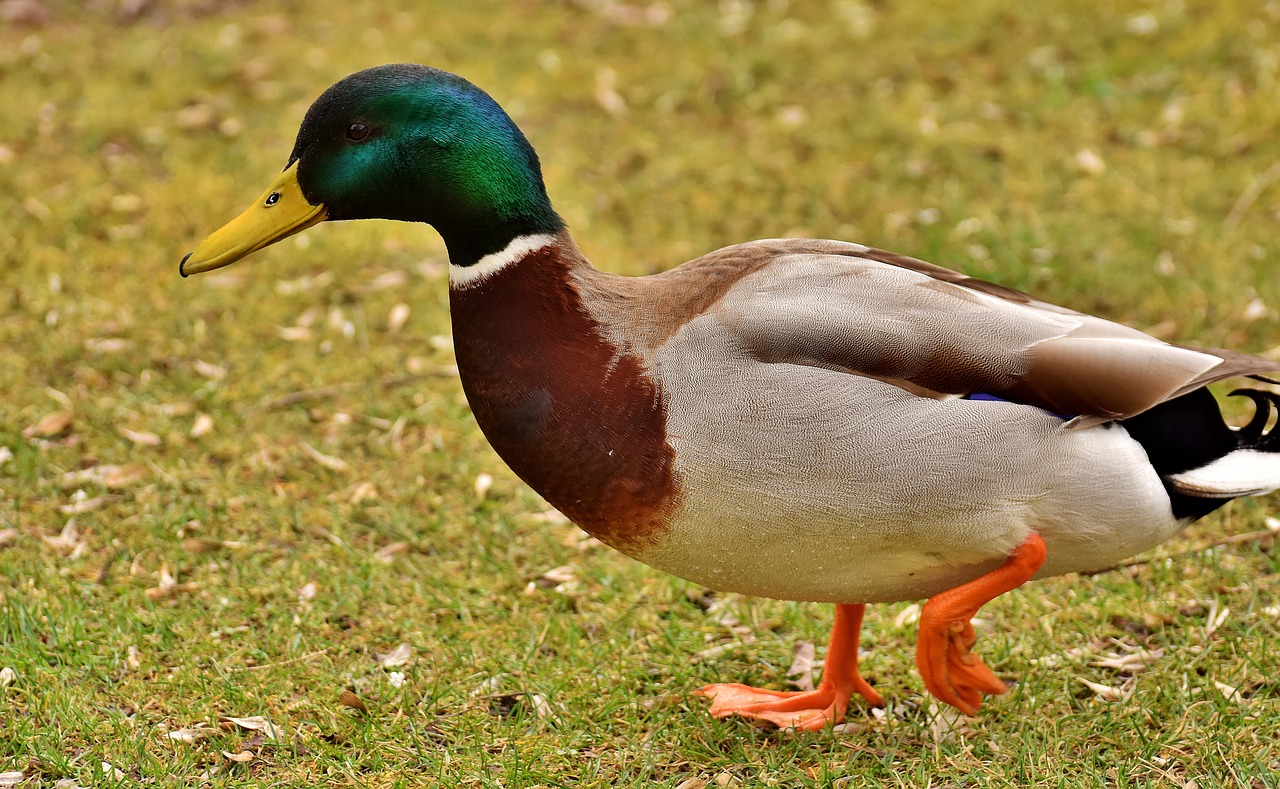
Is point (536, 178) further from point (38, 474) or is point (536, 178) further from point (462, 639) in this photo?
point (38, 474)

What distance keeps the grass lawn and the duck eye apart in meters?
1.26

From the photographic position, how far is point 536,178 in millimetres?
2756

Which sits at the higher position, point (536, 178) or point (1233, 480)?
point (536, 178)

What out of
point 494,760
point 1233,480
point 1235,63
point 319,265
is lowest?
point 494,760

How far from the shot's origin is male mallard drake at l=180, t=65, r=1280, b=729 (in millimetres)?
2570

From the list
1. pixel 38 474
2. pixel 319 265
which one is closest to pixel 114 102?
pixel 319 265

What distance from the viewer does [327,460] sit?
4188 mm

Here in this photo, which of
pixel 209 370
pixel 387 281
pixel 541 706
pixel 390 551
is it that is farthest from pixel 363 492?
pixel 387 281

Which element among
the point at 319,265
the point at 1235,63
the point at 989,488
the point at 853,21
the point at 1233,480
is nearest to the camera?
the point at 989,488

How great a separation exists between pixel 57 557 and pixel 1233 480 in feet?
9.44

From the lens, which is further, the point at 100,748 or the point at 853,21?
the point at 853,21

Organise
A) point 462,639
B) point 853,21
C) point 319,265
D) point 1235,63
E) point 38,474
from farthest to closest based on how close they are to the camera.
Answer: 1. point 853,21
2. point 1235,63
3. point 319,265
4. point 38,474
5. point 462,639

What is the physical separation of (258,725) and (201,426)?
1.55 m

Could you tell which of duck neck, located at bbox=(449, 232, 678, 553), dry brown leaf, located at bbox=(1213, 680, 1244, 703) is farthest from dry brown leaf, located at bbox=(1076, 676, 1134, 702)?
duck neck, located at bbox=(449, 232, 678, 553)
